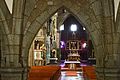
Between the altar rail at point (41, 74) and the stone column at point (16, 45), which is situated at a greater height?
the stone column at point (16, 45)

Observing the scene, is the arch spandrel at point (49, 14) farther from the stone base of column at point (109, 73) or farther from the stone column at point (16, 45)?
the stone base of column at point (109, 73)

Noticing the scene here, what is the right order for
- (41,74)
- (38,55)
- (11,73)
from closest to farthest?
(11,73)
(41,74)
(38,55)

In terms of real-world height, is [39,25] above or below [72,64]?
above

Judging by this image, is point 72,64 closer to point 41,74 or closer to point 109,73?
point 41,74

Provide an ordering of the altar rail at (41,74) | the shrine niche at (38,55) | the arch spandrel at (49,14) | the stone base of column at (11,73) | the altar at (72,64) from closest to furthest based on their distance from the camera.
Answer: the stone base of column at (11,73)
the arch spandrel at (49,14)
the altar rail at (41,74)
the shrine niche at (38,55)
the altar at (72,64)

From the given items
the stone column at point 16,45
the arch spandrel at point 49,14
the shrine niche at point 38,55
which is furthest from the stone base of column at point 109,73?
the shrine niche at point 38,55

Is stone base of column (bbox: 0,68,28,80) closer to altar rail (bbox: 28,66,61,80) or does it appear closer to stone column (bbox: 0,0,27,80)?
stone column (bbox: 0,0,27,80)

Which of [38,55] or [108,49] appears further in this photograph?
[38,55]

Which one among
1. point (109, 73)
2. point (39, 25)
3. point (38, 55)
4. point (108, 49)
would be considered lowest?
point (109, 73)

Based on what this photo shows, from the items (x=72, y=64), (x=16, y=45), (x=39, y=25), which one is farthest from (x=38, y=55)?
(x=16, y=45)

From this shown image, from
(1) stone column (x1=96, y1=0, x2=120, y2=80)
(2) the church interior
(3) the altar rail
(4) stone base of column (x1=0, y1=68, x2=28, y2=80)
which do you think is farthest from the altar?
(4) stone base of column (x1=0, y1=68, x2=28, y2=80)

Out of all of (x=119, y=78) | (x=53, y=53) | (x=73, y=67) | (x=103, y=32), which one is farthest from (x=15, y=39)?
(x=53, y=53)

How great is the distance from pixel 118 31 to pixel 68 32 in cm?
2115

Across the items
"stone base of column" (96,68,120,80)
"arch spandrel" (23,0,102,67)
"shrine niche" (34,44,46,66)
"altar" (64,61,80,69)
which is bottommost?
"altar" (64,61,80,69)
